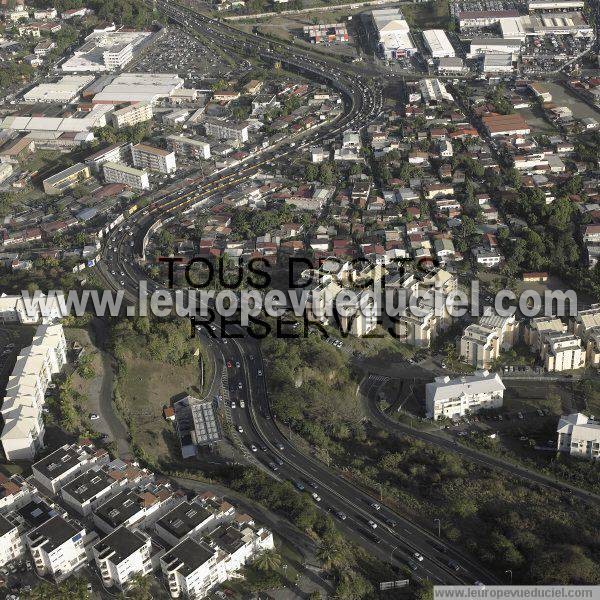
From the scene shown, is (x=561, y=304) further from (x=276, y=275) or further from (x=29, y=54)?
(x=29, y=54)

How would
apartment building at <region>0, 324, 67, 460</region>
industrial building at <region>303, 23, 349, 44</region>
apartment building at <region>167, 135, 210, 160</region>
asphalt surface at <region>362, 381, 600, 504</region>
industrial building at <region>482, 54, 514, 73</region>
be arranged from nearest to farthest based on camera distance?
asphalt surface at <region>362, 381, 600, 504</region> → apartment building at <region>0, 324, 67, 460</region> → apartment building at <region>167, 135, 210, 160</region> → industrial building at <region>482, 54, 514, 73</region> → industrial building at <region>303, 23, 349, 44</region>

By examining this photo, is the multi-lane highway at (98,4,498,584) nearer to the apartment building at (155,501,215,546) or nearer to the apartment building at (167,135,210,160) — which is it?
the apartment building at (167,135,210,160)

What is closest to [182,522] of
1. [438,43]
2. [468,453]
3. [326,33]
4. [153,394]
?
[153,394]

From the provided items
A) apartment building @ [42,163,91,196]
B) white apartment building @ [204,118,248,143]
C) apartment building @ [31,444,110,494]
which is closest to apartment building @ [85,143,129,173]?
apartment building @ [42,163,91,196]

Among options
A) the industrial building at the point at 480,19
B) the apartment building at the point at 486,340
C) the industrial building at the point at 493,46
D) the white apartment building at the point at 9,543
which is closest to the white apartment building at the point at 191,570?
the white apartment building at the point at 9,543

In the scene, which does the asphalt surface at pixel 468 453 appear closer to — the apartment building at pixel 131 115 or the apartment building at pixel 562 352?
the apartment building at pixel 562 352

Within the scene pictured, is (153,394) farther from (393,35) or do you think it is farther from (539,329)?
(393,35)

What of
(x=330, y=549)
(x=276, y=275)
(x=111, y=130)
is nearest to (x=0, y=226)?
(x=111, y=130)
